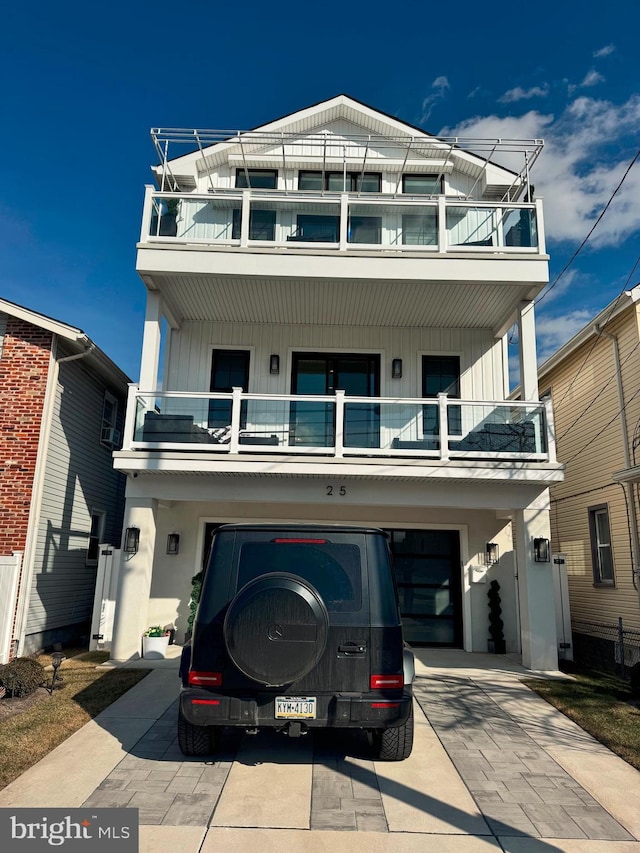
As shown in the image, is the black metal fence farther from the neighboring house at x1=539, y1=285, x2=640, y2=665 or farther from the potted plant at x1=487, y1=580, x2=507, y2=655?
the potted plant at x1=487, y1=580, x2=507, y2=655

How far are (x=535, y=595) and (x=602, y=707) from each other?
2.31m

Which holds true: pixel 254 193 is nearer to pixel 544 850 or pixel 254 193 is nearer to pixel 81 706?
pixel 81 706

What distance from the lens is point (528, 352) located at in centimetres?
1051

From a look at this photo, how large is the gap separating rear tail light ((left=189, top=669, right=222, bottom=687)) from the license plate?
49 cm

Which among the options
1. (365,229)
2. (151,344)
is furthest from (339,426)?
(365,229)

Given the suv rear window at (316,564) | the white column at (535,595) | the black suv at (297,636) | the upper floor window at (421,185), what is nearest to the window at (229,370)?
the upper floor window at (421,185)

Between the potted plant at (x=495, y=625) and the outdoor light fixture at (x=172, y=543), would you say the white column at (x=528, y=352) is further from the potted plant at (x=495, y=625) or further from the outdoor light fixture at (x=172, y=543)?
the outdoor light fixture at (x=172, y=543)

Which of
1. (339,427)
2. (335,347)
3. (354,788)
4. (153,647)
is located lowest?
(354,788)

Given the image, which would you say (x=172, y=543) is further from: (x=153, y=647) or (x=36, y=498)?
(x=36, y=498)

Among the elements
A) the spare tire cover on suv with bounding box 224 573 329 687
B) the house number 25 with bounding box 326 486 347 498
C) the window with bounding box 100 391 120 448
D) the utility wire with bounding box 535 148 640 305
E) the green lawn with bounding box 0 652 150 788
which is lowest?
the green lawn with bounding box 0 652 150 788

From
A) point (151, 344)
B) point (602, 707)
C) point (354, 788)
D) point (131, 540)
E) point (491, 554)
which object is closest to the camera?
point (354, 788)

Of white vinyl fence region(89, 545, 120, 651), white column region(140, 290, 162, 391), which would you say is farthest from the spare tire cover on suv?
white vinyl fence region(89, 545, 120, 651)

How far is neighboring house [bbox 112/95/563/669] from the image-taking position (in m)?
9.62

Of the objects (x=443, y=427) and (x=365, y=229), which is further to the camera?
(x=365, y=229)
